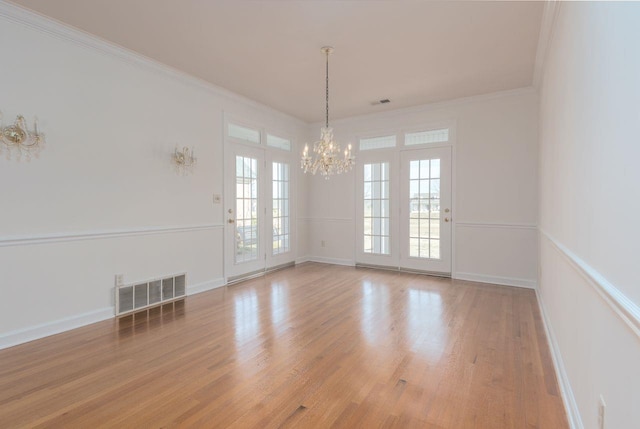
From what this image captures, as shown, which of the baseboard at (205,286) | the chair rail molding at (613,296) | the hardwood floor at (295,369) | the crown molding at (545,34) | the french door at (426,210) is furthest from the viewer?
the french door at (426,210)

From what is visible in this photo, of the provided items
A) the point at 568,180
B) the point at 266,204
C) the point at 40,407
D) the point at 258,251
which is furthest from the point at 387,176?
the point at 40,407

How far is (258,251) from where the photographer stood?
581cm

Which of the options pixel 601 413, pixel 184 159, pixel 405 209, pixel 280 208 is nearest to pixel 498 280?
pixel 405 209

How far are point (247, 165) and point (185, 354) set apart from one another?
3417 mm

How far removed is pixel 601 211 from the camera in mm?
1355

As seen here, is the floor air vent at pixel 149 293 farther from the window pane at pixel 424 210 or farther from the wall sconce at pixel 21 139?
the window pane at pixel 424 210

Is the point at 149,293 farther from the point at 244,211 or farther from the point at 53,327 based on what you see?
the point at 244,211

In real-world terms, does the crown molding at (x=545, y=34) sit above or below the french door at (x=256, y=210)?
above

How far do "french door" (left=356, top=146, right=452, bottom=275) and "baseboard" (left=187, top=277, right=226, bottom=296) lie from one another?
277 cm

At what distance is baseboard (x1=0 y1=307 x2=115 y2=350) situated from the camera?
9.49ft

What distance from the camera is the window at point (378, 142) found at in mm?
6109

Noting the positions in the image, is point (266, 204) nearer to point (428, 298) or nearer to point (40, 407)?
point (428, 298)

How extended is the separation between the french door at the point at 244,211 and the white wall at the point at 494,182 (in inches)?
110

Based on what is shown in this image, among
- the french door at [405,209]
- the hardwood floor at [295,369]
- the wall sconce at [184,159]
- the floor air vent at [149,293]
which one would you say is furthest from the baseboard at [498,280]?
the wall sconce at [184,159]
